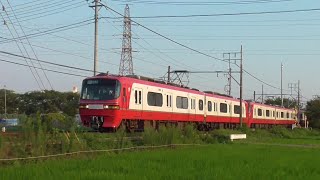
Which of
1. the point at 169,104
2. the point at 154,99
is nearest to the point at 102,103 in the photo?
the point at 154,99

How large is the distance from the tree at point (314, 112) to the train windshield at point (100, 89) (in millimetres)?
69610

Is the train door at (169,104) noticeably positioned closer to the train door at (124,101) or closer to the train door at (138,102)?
the train door at (138,102)

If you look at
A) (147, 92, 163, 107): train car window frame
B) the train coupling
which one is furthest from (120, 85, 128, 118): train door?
(147, 92, 163, 107): train car window frame

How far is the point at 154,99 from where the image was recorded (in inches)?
1185

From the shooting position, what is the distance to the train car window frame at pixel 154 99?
29.4 metres

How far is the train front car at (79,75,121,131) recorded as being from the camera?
25.9 meters

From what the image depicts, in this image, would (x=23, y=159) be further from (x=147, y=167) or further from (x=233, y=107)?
(x=233, y=107)

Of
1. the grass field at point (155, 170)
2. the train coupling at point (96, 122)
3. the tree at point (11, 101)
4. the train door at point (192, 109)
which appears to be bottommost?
the grass field at point (155, 170)

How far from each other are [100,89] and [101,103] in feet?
2.91

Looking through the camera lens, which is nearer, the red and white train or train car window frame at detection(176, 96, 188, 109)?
the red and white train

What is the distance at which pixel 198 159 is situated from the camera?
17.0 meters

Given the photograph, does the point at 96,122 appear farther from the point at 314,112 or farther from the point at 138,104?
the point at 314,112

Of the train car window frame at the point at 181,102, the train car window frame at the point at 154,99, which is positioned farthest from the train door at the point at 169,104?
the train car window frame at the point at 181,102

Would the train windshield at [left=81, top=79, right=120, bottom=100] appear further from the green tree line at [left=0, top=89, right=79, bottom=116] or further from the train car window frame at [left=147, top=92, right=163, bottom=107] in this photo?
the green tree line at [left=0, top=89, right=79, bottom=116]
